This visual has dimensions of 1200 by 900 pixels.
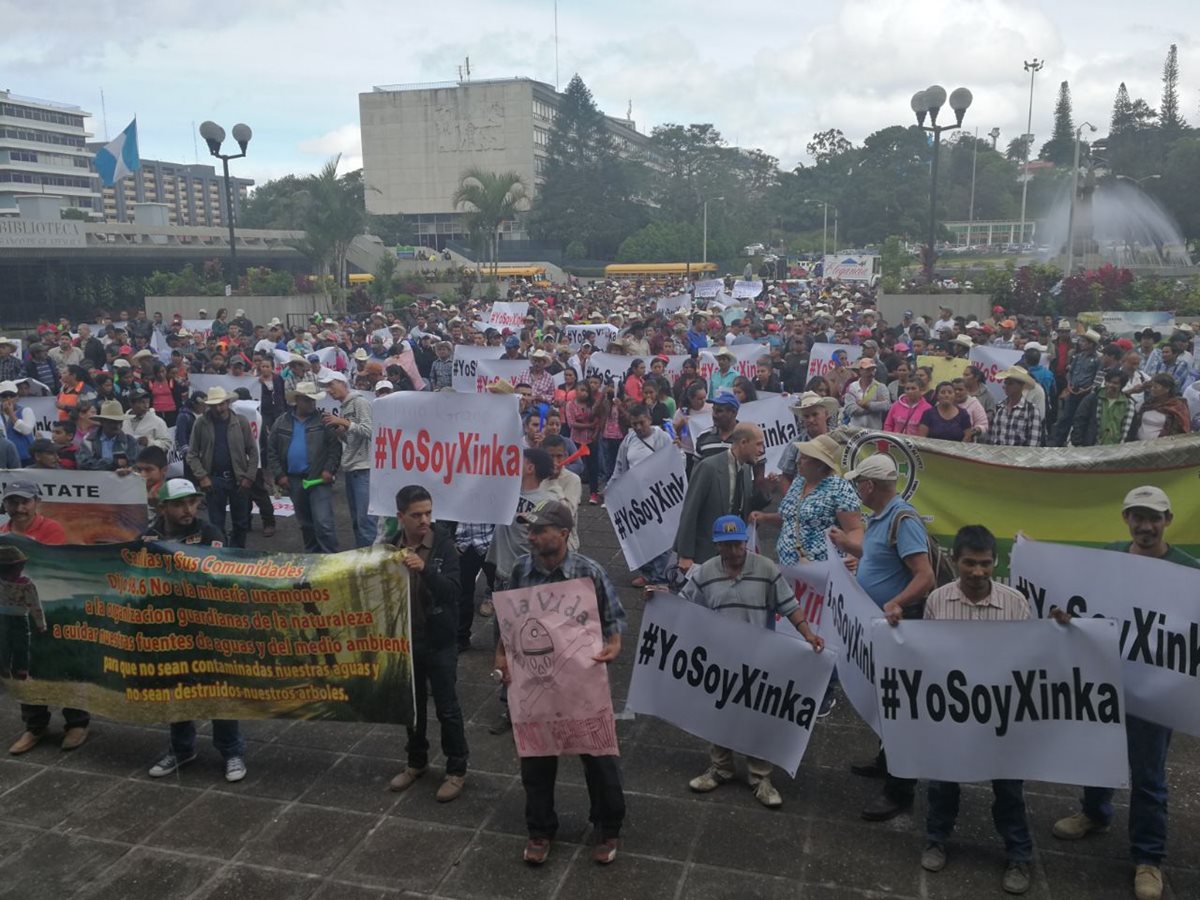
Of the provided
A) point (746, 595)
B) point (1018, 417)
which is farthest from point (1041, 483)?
point (1018, 417)

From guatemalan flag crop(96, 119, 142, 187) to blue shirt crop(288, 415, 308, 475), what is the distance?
29.2 m

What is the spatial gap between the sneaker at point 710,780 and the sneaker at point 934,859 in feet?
3.63

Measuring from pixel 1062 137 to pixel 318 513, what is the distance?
138057mm

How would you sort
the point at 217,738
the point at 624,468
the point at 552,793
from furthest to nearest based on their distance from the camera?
1. the point at 624,468
2. the point at 217,738
3. the point at 552,793

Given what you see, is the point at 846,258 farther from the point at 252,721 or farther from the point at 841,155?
the point at 841,155

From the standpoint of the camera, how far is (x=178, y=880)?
465 centimetres

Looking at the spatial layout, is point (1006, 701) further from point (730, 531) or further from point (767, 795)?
point (730, 531)

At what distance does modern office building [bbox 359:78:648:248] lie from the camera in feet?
339

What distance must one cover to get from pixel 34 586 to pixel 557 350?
389 inches

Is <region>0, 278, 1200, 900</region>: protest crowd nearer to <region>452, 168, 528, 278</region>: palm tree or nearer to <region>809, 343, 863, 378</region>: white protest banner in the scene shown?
<region>809, 343, 863, 378</region>: white protest banner

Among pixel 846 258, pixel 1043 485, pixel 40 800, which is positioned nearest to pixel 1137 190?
pixel 846 258

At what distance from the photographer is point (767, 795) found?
16.7ft

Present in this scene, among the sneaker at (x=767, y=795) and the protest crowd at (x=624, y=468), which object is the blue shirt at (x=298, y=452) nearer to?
the protest crowd at (x=624, y=468)

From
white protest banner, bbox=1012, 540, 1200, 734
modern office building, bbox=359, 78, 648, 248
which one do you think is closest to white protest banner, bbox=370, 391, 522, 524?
white protest banner, bbox=1012, 540, 1200, 734
